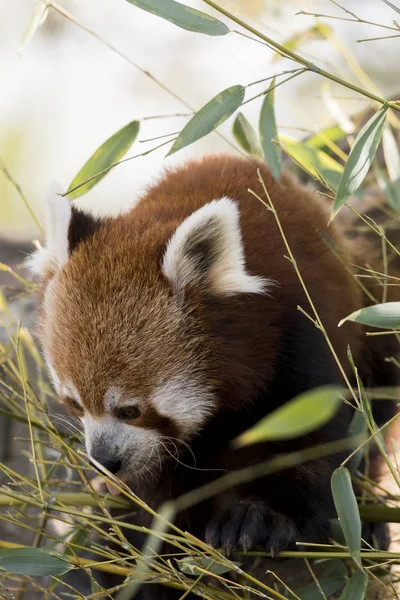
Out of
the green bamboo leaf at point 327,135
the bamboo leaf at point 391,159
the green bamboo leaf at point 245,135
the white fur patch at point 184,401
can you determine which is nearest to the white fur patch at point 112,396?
the white fur patch at point 184,401

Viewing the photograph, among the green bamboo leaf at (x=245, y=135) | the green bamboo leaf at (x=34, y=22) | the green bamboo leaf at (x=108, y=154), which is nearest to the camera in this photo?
the green bamboo leaf at (x=34, y=22)

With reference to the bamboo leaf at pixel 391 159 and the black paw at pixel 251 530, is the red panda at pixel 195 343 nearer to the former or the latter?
the black paw at pixel 251 530

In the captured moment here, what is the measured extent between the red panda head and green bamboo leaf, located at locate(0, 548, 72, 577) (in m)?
0.35

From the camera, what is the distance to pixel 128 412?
2.37 m

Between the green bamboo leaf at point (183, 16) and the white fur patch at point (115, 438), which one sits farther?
the white fur patch at point (115, 438)

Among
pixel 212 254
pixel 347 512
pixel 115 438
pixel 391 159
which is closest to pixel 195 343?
pixel 212 254

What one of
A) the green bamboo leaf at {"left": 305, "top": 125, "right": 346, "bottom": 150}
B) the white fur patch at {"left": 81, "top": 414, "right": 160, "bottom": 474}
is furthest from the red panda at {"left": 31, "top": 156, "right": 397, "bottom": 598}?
the green bamboo leaf at {"left": 305, "top": 125, "right": 346, "bottom": 150}

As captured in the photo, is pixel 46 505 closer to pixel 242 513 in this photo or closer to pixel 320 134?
pixel 242 513

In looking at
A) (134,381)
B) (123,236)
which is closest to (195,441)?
(134,381)

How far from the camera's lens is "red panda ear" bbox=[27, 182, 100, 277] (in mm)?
2533

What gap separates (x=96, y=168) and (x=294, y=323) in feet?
2.81

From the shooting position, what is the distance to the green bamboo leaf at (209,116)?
2.30 metres

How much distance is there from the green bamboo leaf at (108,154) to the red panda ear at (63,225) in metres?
0.11

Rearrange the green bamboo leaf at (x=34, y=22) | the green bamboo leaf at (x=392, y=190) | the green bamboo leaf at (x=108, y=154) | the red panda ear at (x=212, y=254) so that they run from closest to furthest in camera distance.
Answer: the red panda ear at (x=212, y=254) → the green bamboo leaf at (x=34, y=22) → the green bamboo leaf at (x=108, y=154) → the green bamboo leaf at (x=392, y=190)
